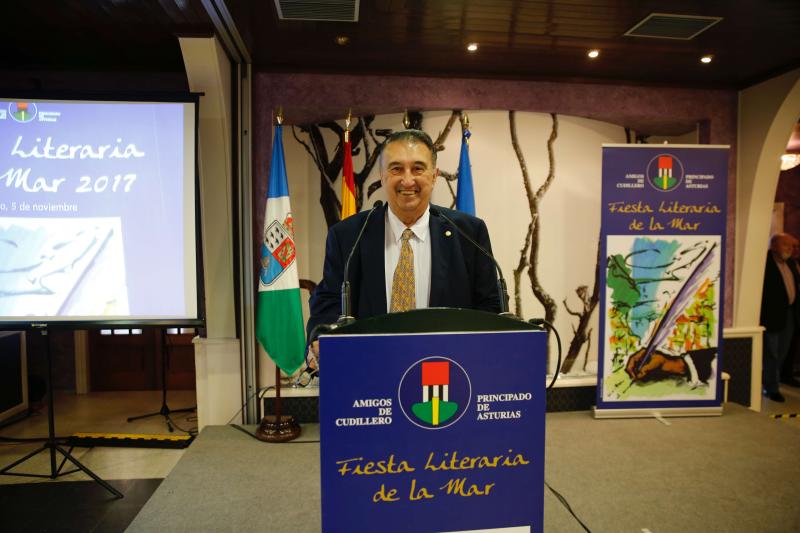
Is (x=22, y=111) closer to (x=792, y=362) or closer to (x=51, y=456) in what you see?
(x=51, y=456)

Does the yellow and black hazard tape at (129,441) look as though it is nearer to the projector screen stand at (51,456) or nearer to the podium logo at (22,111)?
the projector screen stand at (51,456)

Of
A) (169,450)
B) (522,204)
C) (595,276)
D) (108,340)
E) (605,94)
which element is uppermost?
(605,94)

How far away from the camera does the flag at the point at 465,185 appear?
3369mm

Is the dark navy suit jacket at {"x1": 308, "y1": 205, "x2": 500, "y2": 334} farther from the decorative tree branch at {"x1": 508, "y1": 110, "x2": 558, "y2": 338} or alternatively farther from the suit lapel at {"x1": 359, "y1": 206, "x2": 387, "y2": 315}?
the decorative tree branch at {"x1": 508, "y1": 110, "x2": 558, "y2": 338}

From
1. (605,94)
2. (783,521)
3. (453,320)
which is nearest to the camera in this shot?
(453,320)

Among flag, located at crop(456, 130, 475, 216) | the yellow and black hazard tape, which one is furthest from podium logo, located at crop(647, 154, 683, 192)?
the yellow and black hazard tape

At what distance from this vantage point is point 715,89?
3865mm

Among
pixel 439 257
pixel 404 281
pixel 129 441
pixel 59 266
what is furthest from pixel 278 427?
pixel 439 257

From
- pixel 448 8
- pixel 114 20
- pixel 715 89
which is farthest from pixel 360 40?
pixel 715 89

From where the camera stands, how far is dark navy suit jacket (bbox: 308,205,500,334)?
1479mm

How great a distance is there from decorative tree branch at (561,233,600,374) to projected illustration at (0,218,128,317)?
3242 mm

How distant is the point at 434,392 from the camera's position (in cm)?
90

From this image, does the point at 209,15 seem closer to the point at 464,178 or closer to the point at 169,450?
the point at 464,178

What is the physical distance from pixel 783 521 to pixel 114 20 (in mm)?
4161
